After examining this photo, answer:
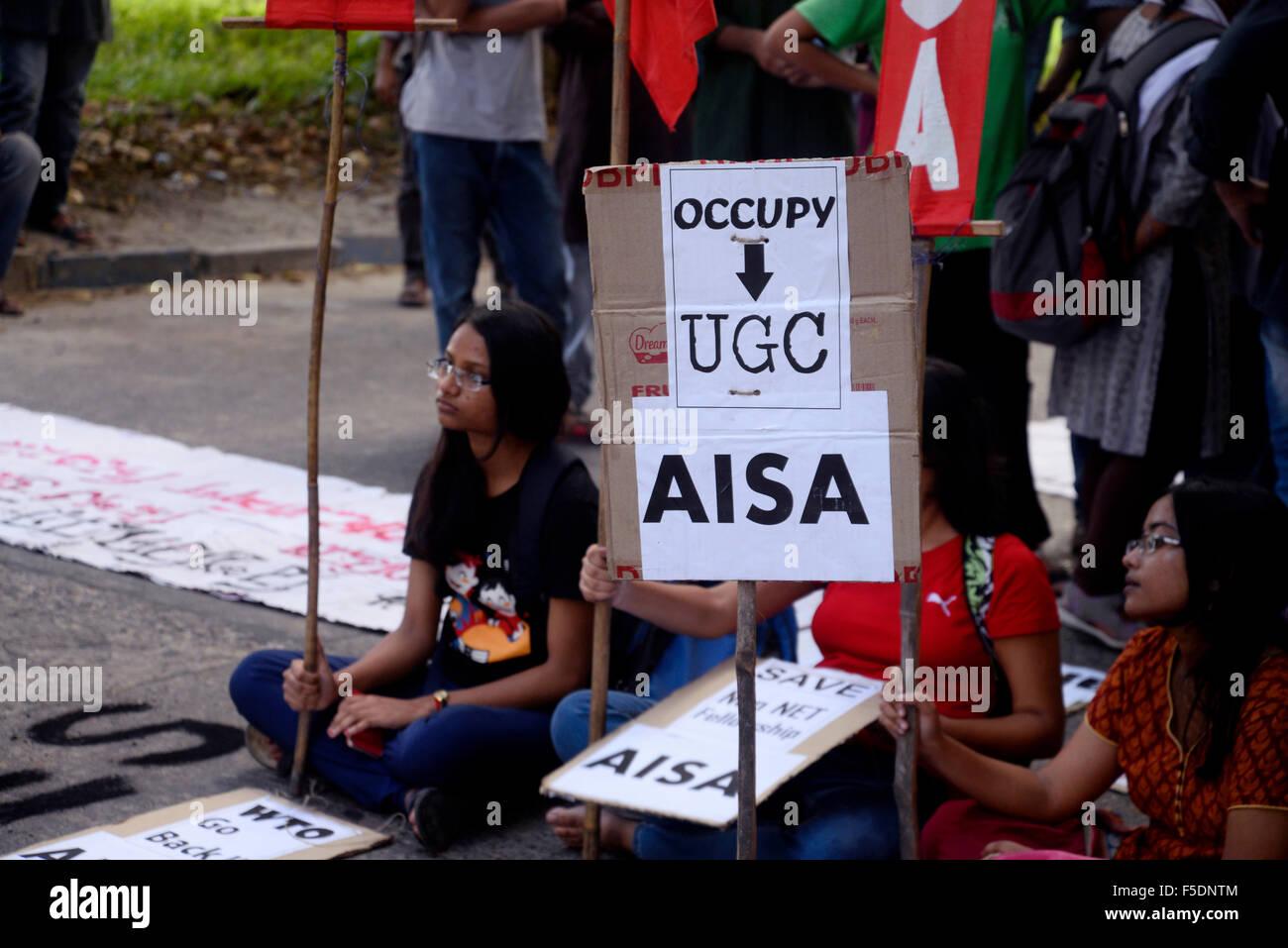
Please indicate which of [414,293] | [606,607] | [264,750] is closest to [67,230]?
[414,293]

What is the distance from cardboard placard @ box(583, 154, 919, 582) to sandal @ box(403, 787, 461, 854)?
3.42 ft

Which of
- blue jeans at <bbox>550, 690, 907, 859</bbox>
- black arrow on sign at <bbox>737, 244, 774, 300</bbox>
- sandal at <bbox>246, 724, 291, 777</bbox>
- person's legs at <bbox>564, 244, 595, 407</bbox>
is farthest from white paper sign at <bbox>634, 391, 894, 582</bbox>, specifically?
person's legs at <bbox>564, 244, 595, 407</bbox>

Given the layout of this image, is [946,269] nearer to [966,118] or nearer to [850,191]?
[966,118]

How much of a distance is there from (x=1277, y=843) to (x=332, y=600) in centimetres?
276

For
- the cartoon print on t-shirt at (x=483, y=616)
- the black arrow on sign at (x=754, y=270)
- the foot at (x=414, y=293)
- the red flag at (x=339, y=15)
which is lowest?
the cartoon print on t-shirt at (x=483, y=616)

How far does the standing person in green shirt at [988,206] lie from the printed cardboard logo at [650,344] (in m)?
2.14

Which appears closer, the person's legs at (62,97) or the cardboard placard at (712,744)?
the cardboard placard at (712,744)

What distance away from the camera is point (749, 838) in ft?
7.89

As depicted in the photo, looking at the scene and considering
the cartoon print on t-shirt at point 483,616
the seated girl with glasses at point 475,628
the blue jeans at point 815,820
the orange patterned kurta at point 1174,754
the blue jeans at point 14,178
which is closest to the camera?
the orange patterned kurta at point 1174,754

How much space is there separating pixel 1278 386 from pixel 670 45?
1701 mm

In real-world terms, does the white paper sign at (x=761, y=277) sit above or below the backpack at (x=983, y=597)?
above

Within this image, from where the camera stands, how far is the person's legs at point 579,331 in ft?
21.3

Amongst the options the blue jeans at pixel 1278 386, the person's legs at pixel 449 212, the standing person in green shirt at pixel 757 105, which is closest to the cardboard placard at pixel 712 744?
the blue jeans at pixel 1278 386

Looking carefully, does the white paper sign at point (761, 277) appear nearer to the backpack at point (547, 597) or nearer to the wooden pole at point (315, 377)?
the wooden pole at point (315, 377)
